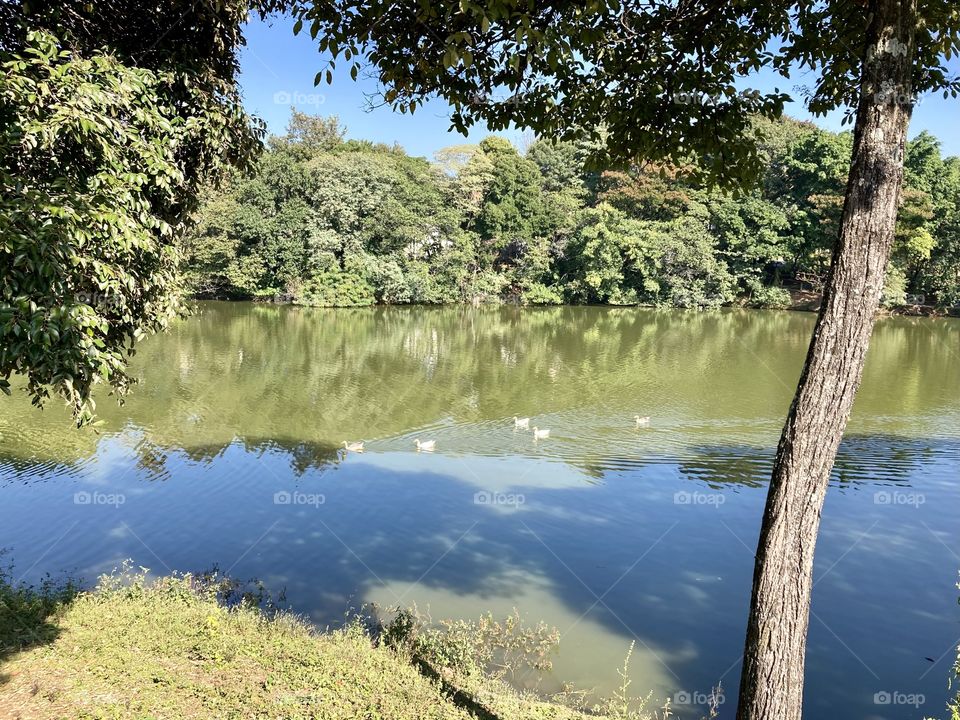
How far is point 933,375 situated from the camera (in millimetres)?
22094

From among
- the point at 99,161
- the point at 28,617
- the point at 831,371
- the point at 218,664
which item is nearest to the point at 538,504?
the point at 218,664

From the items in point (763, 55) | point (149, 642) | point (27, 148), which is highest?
point (763, 55)

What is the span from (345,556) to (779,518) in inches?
248

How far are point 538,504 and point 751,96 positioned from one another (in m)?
7.13

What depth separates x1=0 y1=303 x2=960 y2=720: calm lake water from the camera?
7.01 metres

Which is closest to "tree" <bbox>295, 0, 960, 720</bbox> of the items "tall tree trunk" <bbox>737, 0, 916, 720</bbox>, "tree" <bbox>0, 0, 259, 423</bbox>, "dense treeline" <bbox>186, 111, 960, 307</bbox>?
"tall tree trunk" <bbox>737, 0, 916, 720</bbox>

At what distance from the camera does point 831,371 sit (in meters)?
3.43

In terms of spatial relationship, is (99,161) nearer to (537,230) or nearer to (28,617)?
(28,617)

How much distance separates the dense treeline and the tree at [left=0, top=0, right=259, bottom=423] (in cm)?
3298

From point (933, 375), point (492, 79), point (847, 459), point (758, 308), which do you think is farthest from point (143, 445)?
point (758, 308)

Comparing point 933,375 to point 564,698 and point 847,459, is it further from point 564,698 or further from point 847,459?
point 564,698

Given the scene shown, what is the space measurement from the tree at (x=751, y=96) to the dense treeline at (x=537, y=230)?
3380cm

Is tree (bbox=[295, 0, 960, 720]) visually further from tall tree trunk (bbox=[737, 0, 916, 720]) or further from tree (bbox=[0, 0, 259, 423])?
tree (bbox=[0, 0, 259, 423])

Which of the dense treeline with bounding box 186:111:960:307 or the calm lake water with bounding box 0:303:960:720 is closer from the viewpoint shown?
the calm lake water with bounding box 0:303:960:720
